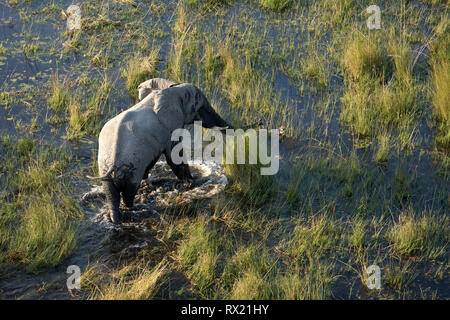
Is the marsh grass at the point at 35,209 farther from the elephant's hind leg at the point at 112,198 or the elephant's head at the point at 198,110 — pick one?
the elephant's head at the point at 198,110

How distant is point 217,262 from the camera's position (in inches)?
196

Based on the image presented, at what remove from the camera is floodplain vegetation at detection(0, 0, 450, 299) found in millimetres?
4852

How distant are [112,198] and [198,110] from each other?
156 cm

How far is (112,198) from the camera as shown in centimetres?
524

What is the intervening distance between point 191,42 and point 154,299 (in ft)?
15.0

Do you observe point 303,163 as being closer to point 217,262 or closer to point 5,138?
point 217,262

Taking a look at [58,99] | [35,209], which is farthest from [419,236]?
[58,99]

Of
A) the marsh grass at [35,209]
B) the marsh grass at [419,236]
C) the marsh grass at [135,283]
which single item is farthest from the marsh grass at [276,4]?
the marsh grass at [135,283]

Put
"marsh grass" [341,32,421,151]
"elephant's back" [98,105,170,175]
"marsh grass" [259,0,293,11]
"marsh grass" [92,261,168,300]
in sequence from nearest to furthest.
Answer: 1. "marsh grass" [92,261,168,300]
2. "elephant's back" [98,105,170,175]
3. "marsh grass" [341,32,421,151]
4. "marsh grass" [259,0,293,11]

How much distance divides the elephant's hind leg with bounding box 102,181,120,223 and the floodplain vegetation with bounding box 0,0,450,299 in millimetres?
215

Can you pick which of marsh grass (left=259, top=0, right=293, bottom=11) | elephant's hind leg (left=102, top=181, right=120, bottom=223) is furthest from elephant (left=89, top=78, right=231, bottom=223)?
marsh grass (left=259, top=0, right=293, bottom=11)

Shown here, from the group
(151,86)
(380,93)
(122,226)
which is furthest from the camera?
(380,93)

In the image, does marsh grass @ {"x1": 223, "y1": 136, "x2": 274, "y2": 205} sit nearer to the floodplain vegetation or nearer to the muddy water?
the floodplain vegetation

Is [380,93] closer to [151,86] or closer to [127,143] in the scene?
[151,86]
